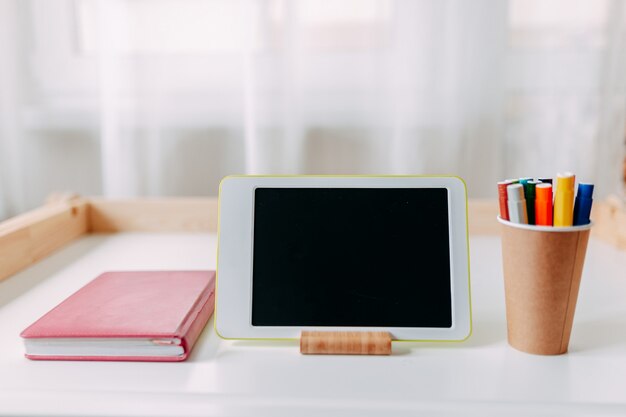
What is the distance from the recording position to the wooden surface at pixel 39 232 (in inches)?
36.1

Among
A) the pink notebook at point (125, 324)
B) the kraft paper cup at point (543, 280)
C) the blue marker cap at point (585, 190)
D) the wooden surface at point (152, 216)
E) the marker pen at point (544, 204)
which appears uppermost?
the blue marker cap at point (585, 190)

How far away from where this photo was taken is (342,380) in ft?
1.87

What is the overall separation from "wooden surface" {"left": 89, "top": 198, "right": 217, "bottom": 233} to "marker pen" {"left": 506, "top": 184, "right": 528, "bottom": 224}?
0.70 m

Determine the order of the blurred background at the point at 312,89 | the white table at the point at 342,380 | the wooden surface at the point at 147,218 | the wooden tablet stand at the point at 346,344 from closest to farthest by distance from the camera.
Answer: the white table at the point at 342,380, the wooden tablet stand at the point at 346,344, the wooden surface at the point at 147,218, the blurred background at the point at 312,89

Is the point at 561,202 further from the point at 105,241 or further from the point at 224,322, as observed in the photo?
the point at 105,241

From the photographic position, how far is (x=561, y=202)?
0.60 metres

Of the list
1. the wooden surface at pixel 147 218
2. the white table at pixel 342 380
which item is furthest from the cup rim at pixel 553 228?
the wooden surface at pixel 147 218

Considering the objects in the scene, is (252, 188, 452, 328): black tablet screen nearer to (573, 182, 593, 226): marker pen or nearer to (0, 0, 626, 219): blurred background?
(573, 182, 593, 226): marker pen

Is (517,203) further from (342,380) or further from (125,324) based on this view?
(125,324)

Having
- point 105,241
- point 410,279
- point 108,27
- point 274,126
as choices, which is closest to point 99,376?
point 410,279

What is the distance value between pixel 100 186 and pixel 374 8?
0.80 m

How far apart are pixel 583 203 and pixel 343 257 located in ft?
0.81

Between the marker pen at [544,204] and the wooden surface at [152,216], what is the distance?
72cm

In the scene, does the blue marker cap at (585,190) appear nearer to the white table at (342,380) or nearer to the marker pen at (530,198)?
the marker pen at (530,198)
